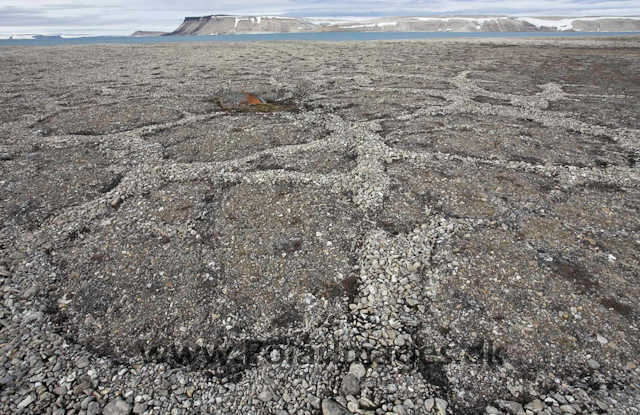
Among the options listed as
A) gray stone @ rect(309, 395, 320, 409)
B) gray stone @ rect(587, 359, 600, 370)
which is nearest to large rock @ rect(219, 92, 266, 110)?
gray stone @ rect(309, 395, 320, 409)

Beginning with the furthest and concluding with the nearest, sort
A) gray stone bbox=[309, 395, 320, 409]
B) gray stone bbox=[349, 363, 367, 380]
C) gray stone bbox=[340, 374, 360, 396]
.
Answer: gray stone bbox=[349, 363, 367, 380] → gray stone bbox=[340, 374, 360, 396] → gray stone bbox=[309, 395, 320, 409]

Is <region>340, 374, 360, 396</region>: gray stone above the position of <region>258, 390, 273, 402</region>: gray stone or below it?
below

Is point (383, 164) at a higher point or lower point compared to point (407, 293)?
higher

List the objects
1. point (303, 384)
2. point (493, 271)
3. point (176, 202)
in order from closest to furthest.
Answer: point (303, 384), point (493, 271), point (176, 202)

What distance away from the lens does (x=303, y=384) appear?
4.11 metres

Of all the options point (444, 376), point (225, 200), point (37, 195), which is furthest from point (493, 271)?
point (37, 195)

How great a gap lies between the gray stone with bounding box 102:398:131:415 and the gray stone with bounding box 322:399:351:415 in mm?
2166

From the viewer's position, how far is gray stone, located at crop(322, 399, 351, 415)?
12.4 feet

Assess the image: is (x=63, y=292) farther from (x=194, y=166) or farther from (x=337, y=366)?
(x=194, y=166)

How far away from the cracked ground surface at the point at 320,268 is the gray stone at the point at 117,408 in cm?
3

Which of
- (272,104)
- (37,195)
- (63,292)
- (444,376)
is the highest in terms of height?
(272,104)

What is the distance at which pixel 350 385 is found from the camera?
409 centimetres

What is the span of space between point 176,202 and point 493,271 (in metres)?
6.75

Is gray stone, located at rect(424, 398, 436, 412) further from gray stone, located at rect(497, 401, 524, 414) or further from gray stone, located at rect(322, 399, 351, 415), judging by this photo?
gray stone, located at rect(322, 399, 351, 415)
